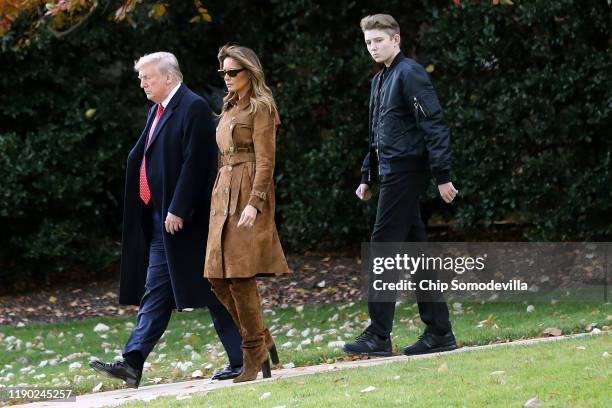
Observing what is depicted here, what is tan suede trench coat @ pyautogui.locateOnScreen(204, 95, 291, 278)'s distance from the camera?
6.63 m

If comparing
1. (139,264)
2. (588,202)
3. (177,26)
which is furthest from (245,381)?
(177,26)

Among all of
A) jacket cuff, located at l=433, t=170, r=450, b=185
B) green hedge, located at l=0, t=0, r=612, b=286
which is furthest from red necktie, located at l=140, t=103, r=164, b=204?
green hedge, located at l=0, t=0, r=612, b=286

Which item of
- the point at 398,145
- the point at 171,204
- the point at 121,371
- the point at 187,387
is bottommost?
the point at 187,387

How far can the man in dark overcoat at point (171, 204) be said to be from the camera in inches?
278

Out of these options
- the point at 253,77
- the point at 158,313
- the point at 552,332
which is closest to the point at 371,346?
the point at 158,313

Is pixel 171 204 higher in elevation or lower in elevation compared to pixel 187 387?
higher

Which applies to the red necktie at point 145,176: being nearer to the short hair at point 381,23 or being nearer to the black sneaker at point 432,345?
the short hair at point 381,23

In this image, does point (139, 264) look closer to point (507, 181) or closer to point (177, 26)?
point (507, 181)

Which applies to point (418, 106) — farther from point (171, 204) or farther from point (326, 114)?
point (326, 114)

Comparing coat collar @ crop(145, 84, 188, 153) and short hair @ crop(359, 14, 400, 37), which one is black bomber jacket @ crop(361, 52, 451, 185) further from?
coat collar @ crop(145, 84, 188, 153)

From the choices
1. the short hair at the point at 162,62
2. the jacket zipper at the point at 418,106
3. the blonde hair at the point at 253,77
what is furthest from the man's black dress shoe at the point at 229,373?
the jacket zipper at the point at 418,106

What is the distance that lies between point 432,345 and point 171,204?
191cm

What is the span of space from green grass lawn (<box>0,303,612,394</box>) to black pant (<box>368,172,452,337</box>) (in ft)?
2.33

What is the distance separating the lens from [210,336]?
10555 millimetres
